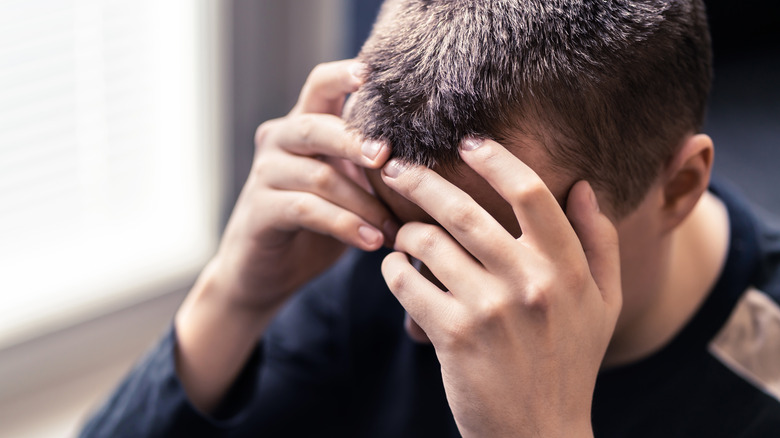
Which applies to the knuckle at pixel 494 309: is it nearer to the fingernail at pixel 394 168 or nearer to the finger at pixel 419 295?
the finger at pixel 419 295

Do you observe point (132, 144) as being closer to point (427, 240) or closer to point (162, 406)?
point (162, 406)

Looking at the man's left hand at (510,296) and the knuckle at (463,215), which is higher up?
the knuckle at (463,215)

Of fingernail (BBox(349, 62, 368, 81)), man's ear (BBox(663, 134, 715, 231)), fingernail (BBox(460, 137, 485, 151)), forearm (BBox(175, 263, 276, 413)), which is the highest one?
fingernail (BBox(349, 62, 368, 81))

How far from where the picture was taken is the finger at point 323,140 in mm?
678

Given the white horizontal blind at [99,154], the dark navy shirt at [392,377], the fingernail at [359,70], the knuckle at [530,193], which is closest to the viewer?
the knuckle at [530,193]

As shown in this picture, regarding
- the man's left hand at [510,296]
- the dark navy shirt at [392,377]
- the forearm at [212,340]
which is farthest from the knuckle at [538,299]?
the forearm at [212,340]

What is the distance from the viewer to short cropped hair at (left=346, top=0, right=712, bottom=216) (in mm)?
645

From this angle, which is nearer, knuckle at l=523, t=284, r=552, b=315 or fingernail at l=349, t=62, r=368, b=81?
knuckle at l=523, t=284, r=552, b=315

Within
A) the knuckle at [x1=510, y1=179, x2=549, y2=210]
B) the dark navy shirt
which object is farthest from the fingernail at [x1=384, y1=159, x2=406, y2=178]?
the dark navy shirt

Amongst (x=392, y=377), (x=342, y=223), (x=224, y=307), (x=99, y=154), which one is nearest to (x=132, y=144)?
(x=99, y=154)

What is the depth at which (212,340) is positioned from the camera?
38.1 inches

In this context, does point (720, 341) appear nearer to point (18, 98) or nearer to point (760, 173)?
point (760, 173)

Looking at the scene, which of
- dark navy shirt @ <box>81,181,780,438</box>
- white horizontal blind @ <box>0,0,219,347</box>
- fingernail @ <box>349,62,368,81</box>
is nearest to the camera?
fingernail @ <box>349,62,368,81</box>

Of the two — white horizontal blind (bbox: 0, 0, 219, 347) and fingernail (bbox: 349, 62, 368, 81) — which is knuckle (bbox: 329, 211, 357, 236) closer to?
fingernail (bbox: 349, 62, 368, 81)
